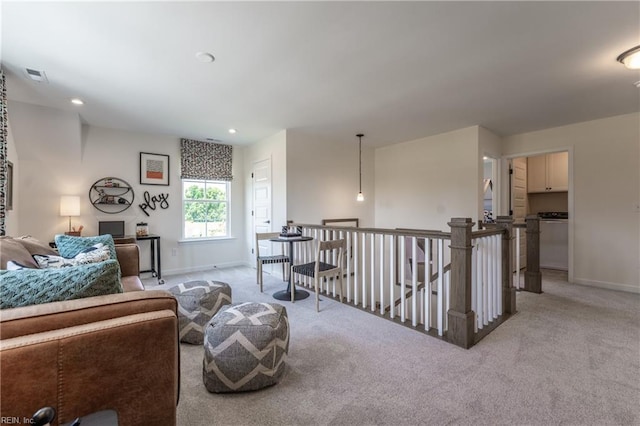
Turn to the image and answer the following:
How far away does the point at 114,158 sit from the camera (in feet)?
15.3

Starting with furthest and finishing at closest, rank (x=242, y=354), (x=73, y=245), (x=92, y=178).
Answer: (x=92, y=178)
(x=73, y=245)
(x=242, y=354)

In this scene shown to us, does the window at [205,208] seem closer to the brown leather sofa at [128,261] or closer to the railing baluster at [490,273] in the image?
the brown leather sofa at [128,261]

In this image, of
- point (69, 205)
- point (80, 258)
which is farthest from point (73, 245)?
point (69, 205)

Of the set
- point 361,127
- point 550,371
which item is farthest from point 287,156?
point 550,371

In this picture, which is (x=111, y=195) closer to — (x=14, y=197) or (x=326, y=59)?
(x=14, y=197)

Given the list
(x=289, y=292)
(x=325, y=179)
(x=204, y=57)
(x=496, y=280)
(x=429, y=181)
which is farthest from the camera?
(x=325, y=179)

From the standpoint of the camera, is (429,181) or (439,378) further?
(429,181)

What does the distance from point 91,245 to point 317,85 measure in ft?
8.77

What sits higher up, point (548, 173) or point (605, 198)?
point (548, 173)

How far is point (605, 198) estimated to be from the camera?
4.16 meters

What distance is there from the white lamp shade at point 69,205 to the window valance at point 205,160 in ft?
5.18

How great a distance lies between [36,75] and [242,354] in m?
3.31

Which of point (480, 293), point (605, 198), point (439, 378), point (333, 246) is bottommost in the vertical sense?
point (439, 378)

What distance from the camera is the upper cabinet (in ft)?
18.1
